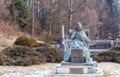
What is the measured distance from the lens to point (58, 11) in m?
32.1

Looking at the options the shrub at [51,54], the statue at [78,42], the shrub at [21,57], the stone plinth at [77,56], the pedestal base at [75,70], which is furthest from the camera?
the shrub at [51,54]

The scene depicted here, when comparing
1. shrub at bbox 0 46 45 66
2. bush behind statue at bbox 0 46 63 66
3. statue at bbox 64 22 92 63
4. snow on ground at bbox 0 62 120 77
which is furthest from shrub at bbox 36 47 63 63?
statue at bbox 64 22 92 63

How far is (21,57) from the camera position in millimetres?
14391

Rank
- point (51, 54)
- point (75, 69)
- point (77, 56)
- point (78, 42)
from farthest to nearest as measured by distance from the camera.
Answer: point (51, 54) → point (78, 42) → point (77, 56) → point (75, 69)

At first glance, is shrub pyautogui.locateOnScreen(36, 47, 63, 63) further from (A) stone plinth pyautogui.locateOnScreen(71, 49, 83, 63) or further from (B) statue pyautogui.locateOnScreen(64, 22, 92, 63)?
(A) stone plinth pyautogui.locateOnScreen(71, 49, 83, 63)

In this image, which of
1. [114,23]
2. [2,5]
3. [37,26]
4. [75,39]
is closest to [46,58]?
[75,39]

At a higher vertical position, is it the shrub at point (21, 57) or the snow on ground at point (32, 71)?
the shrub at point (21, 57)

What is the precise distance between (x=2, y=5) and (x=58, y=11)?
7123mm

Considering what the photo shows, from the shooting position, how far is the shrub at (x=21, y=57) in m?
13.7

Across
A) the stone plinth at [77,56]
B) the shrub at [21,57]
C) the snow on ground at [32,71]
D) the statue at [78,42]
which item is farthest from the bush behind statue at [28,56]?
the stone plinth at [77,56]

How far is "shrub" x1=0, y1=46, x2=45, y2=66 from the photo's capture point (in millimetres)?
13742

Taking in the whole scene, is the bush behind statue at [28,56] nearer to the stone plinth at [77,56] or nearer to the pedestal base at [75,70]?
the stone plinth at [77,56]

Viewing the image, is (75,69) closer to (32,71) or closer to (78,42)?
(78,42)

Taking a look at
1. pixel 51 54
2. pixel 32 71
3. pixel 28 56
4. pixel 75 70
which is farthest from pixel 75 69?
pixel 51 54
